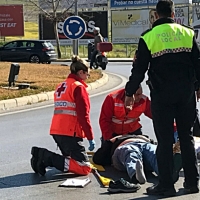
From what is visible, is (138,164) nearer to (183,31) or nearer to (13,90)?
(183,31)

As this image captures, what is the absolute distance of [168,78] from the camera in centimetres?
567

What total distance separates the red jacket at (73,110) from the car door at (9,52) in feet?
90.6

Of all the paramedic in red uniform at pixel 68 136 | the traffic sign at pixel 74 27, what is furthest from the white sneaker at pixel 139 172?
the traffic sign at pixel 74 27

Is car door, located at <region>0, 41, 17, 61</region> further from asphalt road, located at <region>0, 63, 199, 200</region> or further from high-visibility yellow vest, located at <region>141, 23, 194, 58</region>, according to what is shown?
high-visibility yellow vest, located at <region>141, 23, 194, 58</region>

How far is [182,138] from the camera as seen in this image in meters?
5.90

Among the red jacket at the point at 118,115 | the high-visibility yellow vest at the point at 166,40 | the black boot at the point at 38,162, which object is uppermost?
the high-visibility yellow vest at the point at 166,40

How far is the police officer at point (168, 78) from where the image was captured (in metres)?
5.67

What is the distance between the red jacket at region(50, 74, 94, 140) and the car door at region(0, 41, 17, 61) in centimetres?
2763

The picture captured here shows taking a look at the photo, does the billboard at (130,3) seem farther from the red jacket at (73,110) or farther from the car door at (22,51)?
the red jacket at (73,110)

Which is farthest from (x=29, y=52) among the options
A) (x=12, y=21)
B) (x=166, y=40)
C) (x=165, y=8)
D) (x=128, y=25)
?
(x=166, y=40)

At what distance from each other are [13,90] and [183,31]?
10.1m

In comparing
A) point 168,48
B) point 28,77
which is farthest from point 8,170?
point 28,77

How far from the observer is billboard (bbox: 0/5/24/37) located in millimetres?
49312

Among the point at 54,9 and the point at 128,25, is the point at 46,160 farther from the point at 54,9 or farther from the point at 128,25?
the point at 128,25
